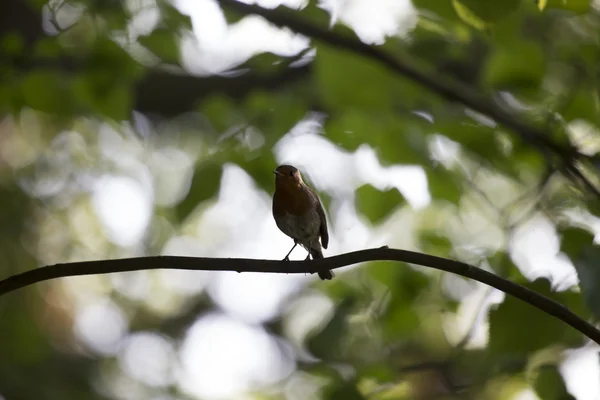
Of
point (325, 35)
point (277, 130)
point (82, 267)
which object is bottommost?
point (277, 130)

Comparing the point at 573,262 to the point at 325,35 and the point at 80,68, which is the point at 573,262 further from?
the point at 80,68

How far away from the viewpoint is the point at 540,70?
109 inches

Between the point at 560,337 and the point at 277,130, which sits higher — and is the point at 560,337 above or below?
below

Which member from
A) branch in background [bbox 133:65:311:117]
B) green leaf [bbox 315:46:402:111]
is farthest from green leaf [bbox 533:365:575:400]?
branch in background [bbox 133:65:311:117]

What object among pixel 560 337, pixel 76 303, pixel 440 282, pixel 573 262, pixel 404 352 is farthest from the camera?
pixel 76 303

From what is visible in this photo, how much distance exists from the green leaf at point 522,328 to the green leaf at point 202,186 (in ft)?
3.87

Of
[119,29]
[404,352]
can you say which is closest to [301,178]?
[119,29]

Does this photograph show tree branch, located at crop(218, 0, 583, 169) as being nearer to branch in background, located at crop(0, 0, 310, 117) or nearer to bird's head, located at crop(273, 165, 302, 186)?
bird's head, located at crop(273, 165, 302, 186)

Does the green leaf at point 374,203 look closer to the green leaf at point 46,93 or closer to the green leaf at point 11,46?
the green leaf at point 46,93

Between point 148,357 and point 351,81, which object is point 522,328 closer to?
point 351,81

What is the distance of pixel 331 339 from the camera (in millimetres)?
2482

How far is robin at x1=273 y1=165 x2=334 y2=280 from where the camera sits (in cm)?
319

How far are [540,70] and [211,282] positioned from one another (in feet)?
14.4

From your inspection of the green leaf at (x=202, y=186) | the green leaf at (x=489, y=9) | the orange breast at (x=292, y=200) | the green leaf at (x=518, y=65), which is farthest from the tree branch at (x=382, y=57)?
the orange breast at (x=292, y=200)
